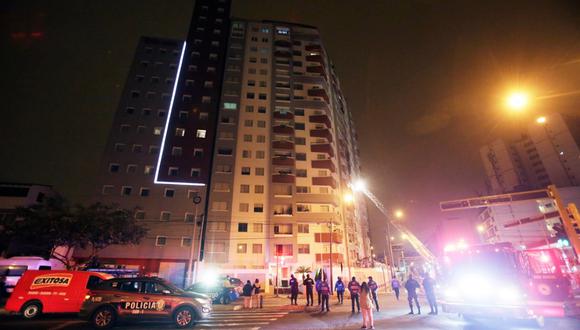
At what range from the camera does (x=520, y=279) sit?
10766 mm

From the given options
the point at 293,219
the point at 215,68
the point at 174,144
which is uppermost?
the point at 215,68

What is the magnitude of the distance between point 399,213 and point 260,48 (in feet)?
152

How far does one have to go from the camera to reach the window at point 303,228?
133 feet

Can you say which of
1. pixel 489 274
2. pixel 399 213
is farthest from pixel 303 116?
pixel 489 274

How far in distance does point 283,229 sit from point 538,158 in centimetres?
10036

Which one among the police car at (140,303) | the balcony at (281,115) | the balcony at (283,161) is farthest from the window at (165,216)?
the police car at (140,303)

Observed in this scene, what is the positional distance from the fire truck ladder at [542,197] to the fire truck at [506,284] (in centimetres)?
130

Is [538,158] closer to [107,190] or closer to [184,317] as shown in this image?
[184,317]

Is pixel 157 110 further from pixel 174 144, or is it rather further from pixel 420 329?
pixel 420 329

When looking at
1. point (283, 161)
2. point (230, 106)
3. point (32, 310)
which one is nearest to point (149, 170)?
point (230, 106)

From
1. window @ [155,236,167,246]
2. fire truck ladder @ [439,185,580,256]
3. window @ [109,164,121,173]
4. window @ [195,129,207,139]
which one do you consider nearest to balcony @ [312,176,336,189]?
window @ [195,129,207,139]

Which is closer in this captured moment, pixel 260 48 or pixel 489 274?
pixel 489 274

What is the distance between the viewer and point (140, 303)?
34.8 ft

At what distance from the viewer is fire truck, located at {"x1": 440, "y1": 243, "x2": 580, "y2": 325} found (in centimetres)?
993
